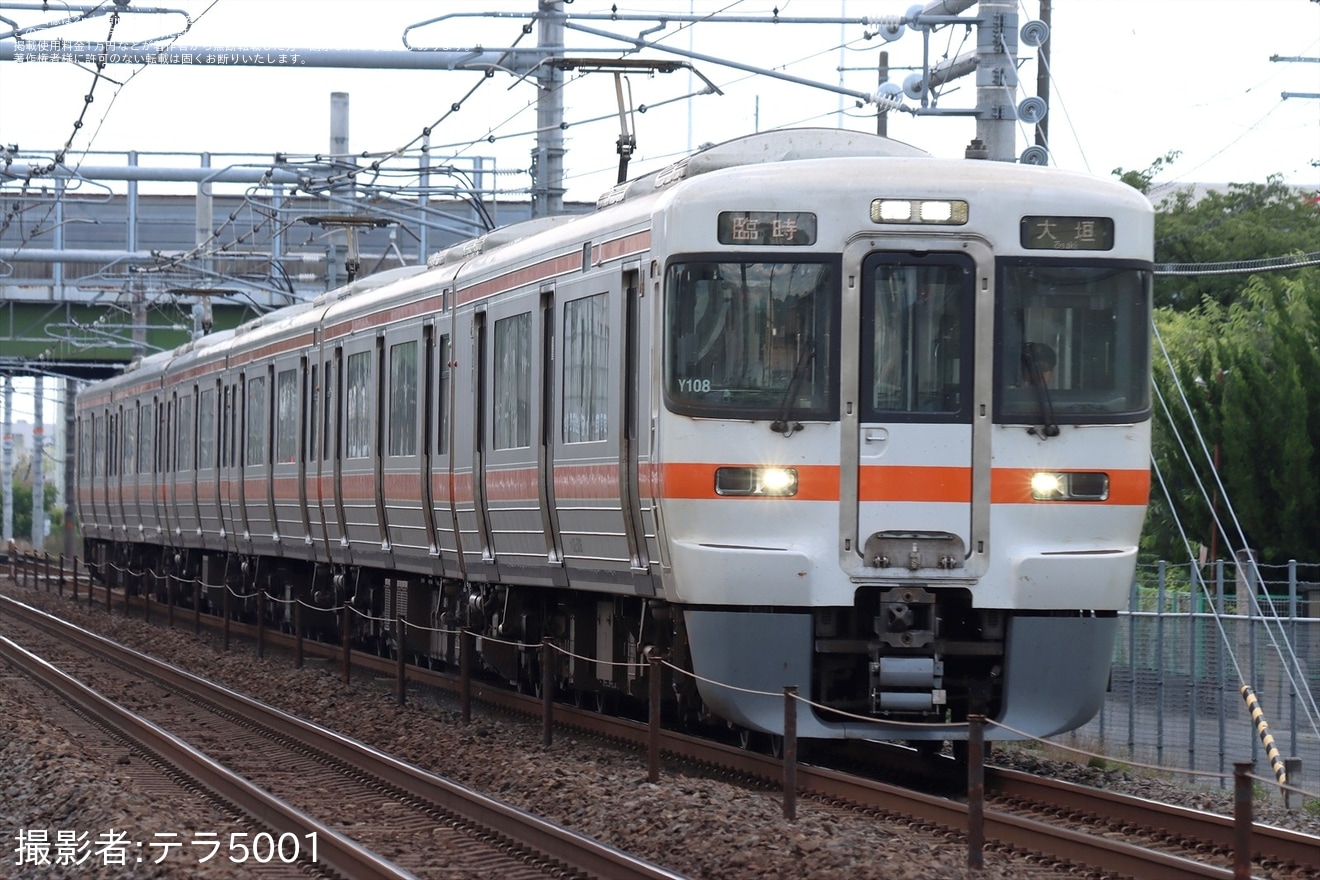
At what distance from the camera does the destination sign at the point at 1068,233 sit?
1126 centimetres

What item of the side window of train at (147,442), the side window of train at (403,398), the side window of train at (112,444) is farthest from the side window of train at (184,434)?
the side window of train at (403,398)

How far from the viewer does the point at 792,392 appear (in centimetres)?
1109

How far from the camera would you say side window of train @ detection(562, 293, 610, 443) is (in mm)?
12492

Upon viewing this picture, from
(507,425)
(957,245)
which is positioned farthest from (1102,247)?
(507,425)

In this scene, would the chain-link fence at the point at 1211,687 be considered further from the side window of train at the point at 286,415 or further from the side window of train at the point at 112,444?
the side window of train at the point at 112,444

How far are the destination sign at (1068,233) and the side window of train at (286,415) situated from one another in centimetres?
1141

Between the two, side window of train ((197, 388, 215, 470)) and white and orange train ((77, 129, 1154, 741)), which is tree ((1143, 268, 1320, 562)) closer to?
white and orange train ((77, 129, 1154, 741))

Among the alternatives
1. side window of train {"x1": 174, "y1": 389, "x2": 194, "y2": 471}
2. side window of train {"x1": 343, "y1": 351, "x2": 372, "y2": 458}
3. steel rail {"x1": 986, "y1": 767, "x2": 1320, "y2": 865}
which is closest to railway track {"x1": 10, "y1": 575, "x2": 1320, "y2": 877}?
steel rail {"x1": 986, "y1": 767, "x2": 1320, "y2": 865}

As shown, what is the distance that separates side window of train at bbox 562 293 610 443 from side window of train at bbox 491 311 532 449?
779 millimetres

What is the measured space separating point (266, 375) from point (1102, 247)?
13365mm

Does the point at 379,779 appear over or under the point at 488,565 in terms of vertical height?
under

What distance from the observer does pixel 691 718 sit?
45.5 feet

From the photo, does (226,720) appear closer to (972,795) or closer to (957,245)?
(957,245)

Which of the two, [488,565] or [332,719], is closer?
[488,565]
